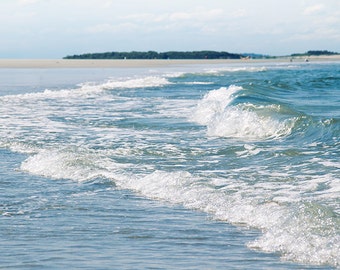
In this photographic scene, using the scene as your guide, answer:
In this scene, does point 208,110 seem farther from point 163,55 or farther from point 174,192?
point 163,55

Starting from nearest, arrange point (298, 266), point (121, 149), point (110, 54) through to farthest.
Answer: point (298, 266), point (121, 149), point (110, 54)

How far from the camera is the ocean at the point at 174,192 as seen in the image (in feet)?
21.6

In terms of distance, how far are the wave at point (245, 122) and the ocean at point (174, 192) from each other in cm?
5

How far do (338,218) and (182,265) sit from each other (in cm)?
201

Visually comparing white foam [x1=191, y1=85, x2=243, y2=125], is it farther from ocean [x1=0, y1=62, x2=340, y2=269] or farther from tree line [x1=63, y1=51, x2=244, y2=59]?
tree line [x1=63, y1=51, x2=244, y2=59]

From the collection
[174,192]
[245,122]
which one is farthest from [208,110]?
[174,192]

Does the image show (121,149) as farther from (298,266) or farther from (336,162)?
(298,266)

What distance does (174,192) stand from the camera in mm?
9531

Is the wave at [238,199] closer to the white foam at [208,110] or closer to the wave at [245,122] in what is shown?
the wave at [245,122]

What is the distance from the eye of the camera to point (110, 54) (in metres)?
139

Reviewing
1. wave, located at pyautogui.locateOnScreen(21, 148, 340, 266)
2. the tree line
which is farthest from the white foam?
the tree line

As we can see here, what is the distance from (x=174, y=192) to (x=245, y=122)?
821 centimetres

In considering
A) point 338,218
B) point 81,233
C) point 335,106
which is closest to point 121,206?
point 81,233

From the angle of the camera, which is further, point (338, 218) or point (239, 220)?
point (239, 220)
